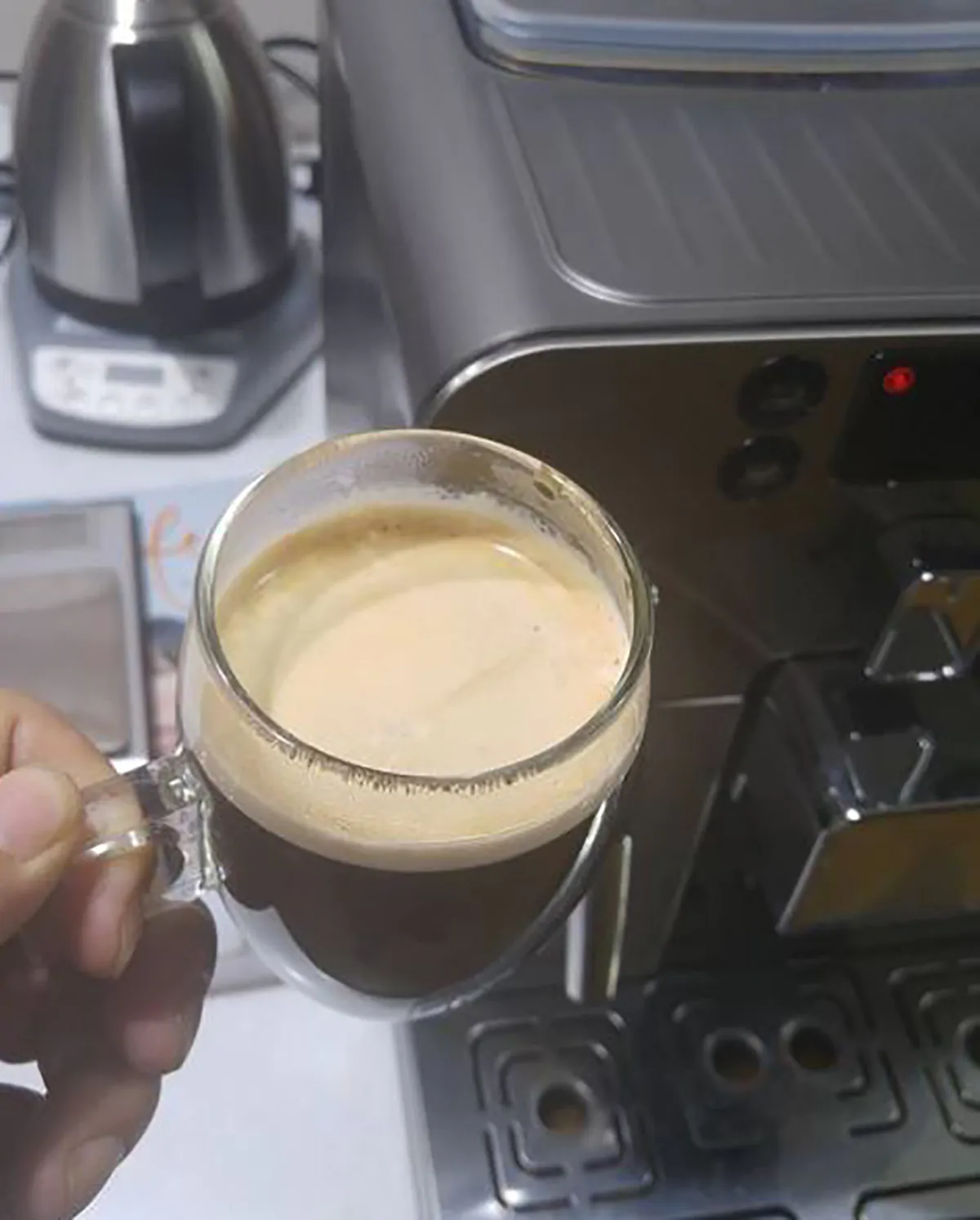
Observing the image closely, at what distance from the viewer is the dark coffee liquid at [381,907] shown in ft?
1.20

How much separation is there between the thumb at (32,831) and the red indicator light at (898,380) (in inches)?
9.2

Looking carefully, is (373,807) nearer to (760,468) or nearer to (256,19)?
(760,468)

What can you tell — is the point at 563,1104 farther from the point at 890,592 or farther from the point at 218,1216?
the point at 890,592

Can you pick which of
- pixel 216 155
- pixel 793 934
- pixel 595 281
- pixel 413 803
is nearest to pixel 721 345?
pixel 595 281

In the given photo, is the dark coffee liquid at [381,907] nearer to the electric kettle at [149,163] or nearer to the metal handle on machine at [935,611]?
the metal handle on machine at [935,611]

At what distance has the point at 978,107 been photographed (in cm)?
47

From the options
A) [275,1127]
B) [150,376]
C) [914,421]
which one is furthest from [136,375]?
[914,421]

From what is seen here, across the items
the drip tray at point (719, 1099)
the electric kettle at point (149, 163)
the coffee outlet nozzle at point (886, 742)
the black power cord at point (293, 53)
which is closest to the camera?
the coffee outlet nozzle at point (886, 742)

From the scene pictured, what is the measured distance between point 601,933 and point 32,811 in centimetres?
24

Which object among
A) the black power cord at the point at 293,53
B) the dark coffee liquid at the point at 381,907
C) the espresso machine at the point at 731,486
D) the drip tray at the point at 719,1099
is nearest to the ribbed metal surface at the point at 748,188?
the espresso machine at the point at 731,486

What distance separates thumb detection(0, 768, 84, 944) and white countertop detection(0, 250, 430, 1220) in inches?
8.4

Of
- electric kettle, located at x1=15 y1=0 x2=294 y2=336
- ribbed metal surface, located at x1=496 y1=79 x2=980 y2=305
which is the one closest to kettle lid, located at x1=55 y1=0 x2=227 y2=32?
electric kettle, located at x1=15 y1=0 x2=294 y2=336

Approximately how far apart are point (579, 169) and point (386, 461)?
0.34 feet

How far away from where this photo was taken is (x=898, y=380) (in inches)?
16.1
